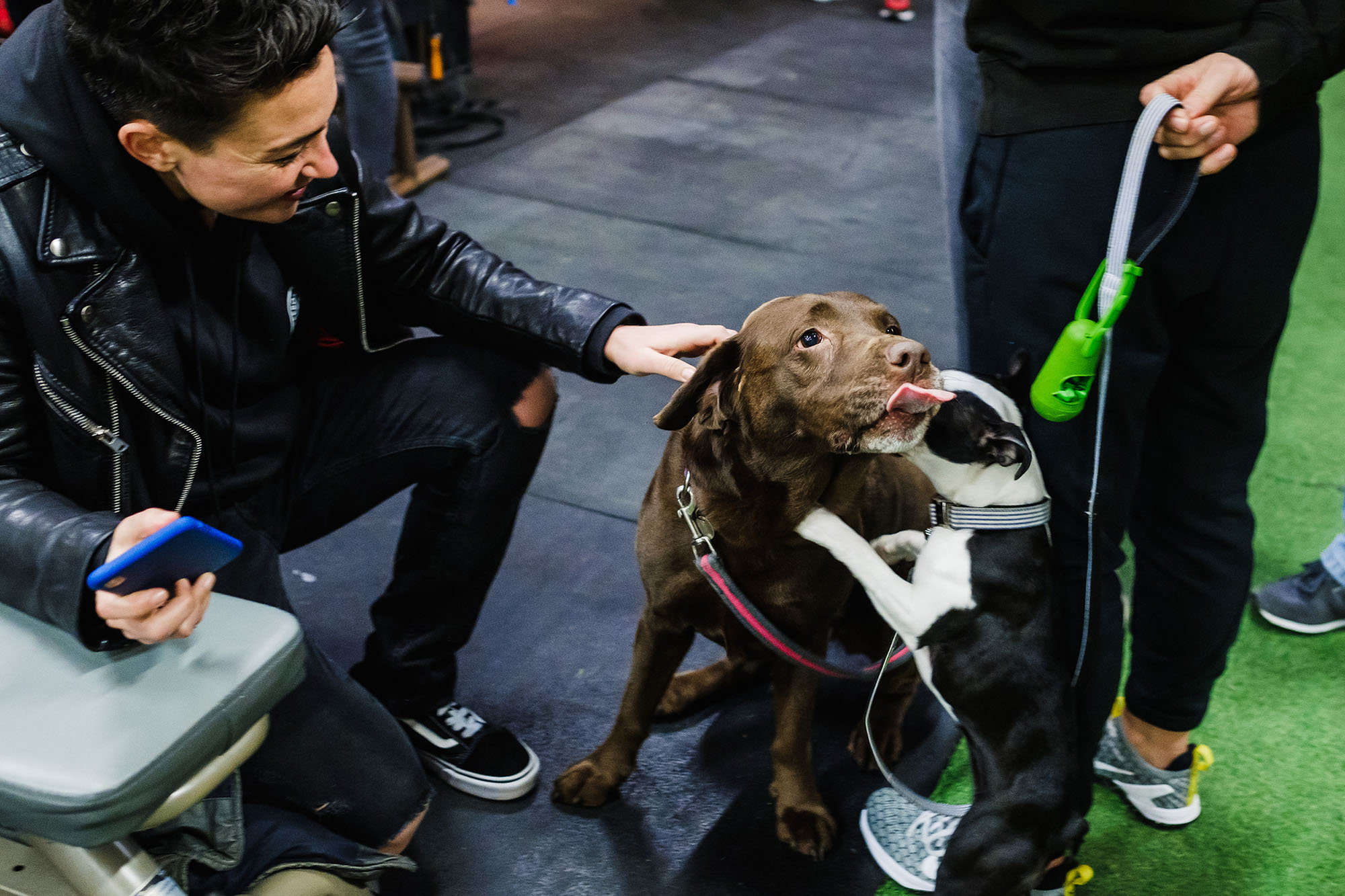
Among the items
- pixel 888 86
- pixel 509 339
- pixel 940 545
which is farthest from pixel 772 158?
pixel 940 545

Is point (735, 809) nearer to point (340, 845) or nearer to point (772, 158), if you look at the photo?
point (340, 845)

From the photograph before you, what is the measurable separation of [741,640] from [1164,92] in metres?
1.11

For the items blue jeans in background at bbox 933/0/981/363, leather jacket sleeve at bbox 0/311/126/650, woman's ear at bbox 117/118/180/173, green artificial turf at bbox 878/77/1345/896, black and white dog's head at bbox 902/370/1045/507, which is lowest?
green artificial turf at bbox 878/77/1345/896

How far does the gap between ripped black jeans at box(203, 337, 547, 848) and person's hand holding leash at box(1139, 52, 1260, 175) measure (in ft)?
3.89

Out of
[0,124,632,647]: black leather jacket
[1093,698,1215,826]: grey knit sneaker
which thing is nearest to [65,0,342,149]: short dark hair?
[0,124,632,647]: black leather jacket

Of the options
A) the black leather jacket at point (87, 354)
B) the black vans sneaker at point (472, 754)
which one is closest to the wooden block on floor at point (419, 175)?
the black leather jacket at point (87, 354)

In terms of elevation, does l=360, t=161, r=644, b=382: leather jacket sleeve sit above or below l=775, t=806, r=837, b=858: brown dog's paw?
above

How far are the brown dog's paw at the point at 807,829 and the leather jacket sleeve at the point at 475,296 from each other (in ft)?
2.88

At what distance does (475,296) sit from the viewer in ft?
6.91

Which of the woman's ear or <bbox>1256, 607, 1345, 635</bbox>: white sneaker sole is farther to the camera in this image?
<bbox>1256, 607, 1345, 635</bbox>: white sneaker sole

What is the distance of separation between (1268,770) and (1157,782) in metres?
0.34

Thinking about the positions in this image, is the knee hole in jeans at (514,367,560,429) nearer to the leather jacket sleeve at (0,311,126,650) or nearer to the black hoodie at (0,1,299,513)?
the black hoodie at (0,1,299,513)

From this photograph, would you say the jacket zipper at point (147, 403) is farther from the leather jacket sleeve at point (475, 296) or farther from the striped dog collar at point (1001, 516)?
the striped dog collar at point (1001, 516)

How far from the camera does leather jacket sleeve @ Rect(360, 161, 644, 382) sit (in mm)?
2039
